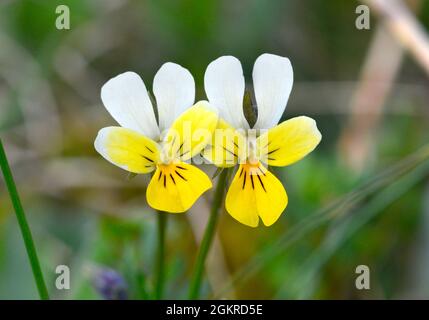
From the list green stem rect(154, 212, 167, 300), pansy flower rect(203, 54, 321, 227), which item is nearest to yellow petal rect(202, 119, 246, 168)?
pansy flower rect(203, 54, 321, 227)

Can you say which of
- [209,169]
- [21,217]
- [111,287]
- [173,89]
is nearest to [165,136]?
[173,89]

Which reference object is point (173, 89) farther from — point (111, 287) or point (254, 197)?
point (111, 287)

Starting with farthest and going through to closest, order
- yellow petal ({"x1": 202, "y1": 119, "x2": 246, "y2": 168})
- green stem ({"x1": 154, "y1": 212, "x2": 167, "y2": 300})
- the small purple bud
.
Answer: the small purple bud
green stem ({"x1": 154, "y1": 212, "x2": 167, "y2": 300})
yellow petal ({"x1": 202, "y1": 119, "x2": 246, "y2": 168})

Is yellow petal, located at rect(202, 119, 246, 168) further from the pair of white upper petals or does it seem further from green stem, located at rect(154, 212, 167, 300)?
green stem, located at rect(154, 212, 167, 300)

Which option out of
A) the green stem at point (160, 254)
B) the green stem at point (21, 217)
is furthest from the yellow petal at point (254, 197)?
the green stem at point (21, 217)

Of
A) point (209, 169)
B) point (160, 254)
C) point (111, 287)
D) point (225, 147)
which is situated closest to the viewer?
point (225, 147)

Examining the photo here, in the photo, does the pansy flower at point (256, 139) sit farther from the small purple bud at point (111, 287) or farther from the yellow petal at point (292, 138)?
the small purple bud at point (111, 287)

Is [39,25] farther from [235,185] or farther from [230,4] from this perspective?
[235,185]
